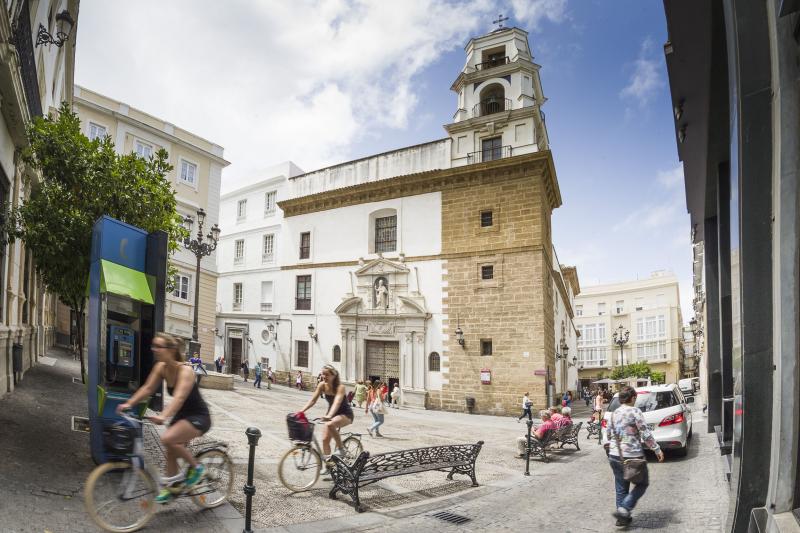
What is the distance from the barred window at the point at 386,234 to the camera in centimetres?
2461

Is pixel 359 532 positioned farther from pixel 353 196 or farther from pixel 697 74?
pixel 353 196

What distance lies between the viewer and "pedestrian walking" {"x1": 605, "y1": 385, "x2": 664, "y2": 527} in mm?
5238

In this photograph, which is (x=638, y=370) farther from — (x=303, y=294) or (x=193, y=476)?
(x=193, y=476)

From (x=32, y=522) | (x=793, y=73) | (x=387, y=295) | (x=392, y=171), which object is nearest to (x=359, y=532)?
(x=32, y=522)

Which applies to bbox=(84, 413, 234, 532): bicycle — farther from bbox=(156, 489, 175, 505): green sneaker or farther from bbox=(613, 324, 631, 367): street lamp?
bbox=(613, 324, 631, 367): street lamp

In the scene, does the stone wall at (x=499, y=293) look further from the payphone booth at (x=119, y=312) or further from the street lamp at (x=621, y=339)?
the street lamp at (x=621, y=339)

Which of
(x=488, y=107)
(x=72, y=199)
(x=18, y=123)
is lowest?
(x=72, y=199)

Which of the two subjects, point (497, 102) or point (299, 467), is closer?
point (299, 467)

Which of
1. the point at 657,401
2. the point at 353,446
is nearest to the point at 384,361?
the point at 657,401

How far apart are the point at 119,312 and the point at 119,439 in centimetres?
250

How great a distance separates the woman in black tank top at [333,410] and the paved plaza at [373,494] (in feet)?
1.98

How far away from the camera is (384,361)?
2348 cm

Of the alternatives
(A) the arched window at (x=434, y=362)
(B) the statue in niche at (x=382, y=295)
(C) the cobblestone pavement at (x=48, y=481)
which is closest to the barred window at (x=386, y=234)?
(B) the statue in niche at (x=382, y=295)

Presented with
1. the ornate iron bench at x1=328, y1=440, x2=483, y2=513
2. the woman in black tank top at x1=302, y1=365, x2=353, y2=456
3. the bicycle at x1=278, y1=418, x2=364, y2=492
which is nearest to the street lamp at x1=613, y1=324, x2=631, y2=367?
the ornate iron bench at x1=328, y1=440, x2=483, y2=513
